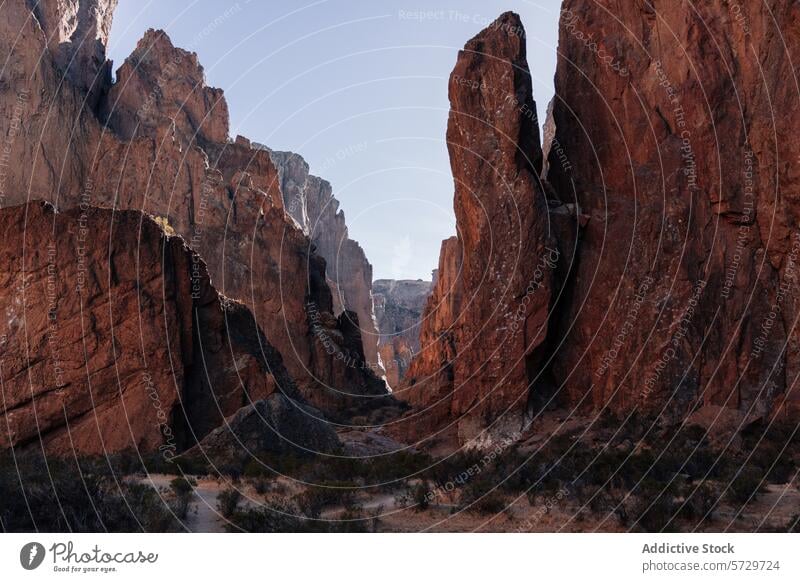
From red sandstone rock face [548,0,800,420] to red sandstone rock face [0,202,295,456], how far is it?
17.4m

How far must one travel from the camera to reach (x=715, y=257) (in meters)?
28.0

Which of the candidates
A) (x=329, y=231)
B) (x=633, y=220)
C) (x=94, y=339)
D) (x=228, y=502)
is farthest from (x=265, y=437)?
(x=329, y=231)

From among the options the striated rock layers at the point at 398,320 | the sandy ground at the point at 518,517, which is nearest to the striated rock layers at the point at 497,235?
the sandy ground at the point at 518,517

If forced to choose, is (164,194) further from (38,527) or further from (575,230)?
(38,527)

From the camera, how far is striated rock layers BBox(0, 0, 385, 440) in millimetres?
67938

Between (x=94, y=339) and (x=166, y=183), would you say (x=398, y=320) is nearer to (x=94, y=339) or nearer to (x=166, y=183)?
(x=166, y=183)

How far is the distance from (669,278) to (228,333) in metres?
19.1

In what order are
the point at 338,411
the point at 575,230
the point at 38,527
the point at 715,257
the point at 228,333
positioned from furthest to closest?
the point at 338,411 → the point at 575,230 → the point at 228,333 → the point at 715,257 → the point at 38,527

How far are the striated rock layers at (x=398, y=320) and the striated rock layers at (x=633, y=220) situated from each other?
71402 millimetres

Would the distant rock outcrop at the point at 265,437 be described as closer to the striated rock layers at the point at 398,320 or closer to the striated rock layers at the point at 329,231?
the striated rock layers at the point at 398,320

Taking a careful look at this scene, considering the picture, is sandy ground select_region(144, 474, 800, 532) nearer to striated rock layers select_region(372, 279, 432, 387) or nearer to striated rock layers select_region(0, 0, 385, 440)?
striated rock layers select_region(0, 0, 385, 440)

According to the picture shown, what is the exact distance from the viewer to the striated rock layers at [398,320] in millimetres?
128375

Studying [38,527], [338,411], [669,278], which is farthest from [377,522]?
[338,411]

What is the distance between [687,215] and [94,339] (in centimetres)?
2441
